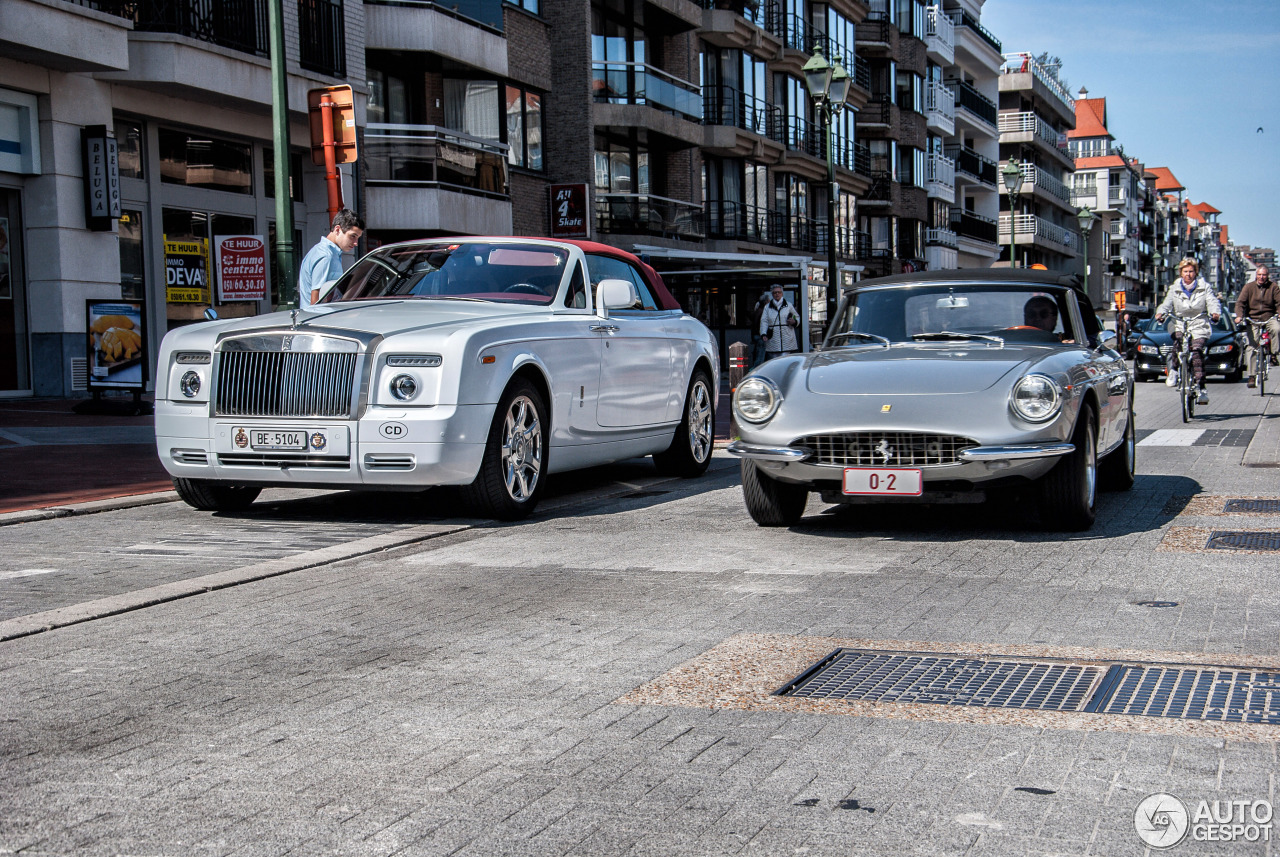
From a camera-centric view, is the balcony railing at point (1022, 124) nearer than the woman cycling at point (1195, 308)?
No

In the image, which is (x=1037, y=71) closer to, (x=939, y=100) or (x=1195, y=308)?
(x=939, y=100)

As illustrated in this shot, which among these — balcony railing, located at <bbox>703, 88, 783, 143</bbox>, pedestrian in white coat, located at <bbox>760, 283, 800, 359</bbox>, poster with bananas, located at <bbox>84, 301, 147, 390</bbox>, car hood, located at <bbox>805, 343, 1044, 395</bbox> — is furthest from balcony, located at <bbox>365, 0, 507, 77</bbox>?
car hood, located at <bbox>805, 343, 1044, 395</bbox>

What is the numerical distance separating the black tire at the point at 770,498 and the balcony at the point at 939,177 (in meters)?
59.5

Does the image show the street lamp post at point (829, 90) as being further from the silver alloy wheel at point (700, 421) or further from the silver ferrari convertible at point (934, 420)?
the silver ferrari convertible at point (934, 420)

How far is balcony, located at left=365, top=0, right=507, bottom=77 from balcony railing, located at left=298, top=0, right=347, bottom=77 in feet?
8.31

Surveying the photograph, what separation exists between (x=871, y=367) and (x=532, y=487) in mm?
2188

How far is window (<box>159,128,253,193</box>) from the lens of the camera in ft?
68.7

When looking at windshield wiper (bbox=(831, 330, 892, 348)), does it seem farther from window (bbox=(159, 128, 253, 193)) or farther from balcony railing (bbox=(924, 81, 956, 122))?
balcony railing (bbox=(924, 81, 956, 122))

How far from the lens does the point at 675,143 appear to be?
39562 mm

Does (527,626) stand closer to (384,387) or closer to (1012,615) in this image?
(1012,615)

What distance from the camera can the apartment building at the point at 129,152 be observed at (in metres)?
18.1

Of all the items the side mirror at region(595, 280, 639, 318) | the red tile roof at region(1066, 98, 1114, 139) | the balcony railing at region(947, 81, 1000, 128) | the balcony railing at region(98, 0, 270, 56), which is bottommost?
the side mirror at region(595, 280, 639, 318)

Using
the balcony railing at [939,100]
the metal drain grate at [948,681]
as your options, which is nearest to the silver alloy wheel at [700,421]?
the metal drain grate at [948,681]

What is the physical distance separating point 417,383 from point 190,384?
1460 millimetres
